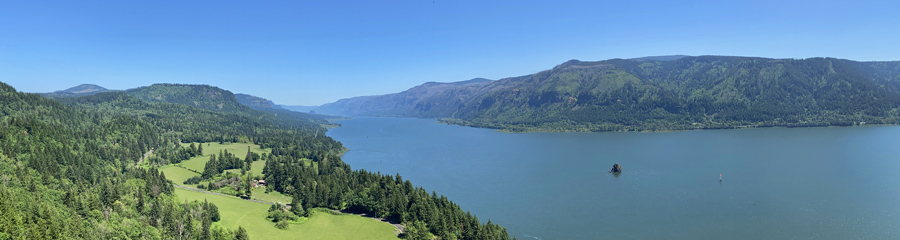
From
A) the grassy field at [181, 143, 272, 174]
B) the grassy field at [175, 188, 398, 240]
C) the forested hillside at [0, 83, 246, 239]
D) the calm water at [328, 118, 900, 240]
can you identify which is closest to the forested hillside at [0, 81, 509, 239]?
Result: the forested hillside at [0, 83, 246, 239]

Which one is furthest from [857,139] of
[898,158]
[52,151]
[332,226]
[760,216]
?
[52,151]

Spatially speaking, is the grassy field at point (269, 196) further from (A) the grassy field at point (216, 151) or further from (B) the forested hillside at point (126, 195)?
(A) the grassy field at point (216, 151)

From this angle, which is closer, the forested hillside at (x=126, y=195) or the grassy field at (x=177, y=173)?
the forested hillside at (x=126, y=195)

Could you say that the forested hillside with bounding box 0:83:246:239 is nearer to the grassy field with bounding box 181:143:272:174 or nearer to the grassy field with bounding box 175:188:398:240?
the grassy field with bounding box 175:188:398:240

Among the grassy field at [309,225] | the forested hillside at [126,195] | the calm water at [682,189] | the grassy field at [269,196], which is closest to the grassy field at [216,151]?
the forested hillside at [126,195]

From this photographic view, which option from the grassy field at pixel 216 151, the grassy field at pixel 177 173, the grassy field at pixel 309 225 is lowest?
the grassy field at pixel 309 225

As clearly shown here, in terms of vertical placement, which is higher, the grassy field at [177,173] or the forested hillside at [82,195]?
the forested hillside at [82,195]

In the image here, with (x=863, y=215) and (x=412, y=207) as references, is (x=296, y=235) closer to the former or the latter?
(x=412, y=207)
